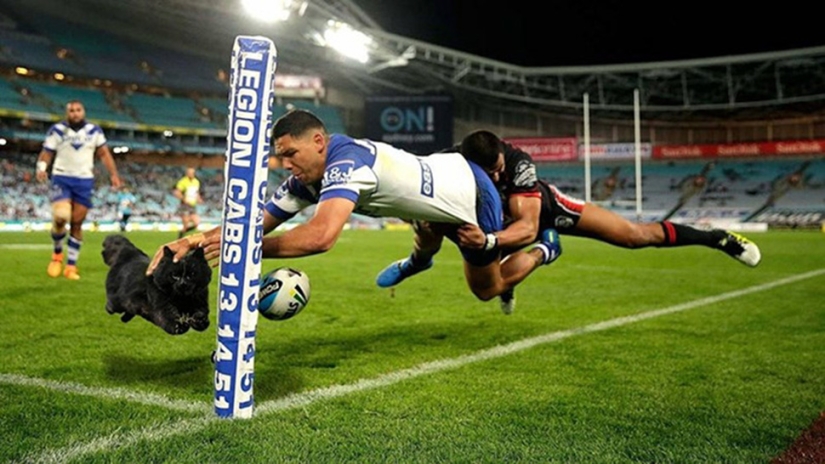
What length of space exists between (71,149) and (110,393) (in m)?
6.98

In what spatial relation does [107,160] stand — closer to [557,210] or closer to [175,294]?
[557,210]

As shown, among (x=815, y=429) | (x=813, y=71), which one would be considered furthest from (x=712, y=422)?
(x=813, y=71)

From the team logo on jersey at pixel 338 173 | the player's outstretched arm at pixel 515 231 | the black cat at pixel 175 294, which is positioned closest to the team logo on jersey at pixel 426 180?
the player's outstretched arm at pixel 515 231

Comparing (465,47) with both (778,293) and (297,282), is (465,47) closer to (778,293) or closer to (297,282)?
(778,293)

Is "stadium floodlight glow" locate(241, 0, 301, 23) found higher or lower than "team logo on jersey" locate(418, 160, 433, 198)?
higher

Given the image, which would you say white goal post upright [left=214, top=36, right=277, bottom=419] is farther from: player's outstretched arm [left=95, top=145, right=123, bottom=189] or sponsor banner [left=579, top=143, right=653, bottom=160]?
sponsor banner [left=579, top=143, right=653, bottom=160]

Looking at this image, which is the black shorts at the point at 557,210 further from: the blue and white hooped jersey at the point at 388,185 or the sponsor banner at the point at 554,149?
the sponsor banner at the point at 554,149

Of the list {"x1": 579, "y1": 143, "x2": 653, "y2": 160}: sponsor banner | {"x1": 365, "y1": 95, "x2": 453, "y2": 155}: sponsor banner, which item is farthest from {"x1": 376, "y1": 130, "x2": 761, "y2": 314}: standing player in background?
{"x1": 579, "y1": 143, "x2": 653, "y2": 160}: sponsor banner

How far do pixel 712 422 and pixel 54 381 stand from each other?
3.45 meters

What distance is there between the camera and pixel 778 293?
8.84 metres

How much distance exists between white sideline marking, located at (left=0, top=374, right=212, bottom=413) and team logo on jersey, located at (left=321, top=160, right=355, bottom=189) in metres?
1.28

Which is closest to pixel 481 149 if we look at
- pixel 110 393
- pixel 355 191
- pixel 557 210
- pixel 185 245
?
pixel 557 210

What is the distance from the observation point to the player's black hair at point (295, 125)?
12.5ft

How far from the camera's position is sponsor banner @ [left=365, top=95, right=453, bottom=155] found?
2007 inches
